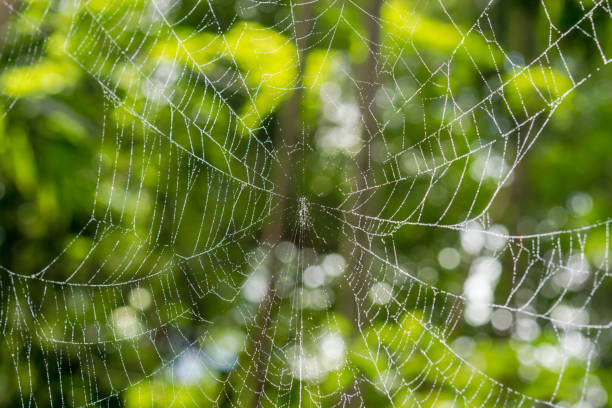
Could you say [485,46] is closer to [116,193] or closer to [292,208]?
[292,208]

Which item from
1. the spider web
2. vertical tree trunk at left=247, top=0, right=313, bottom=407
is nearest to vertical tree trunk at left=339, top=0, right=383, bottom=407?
the spider web

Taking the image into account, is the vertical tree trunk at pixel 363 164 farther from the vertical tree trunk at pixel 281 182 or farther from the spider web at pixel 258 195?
the vertical tree trunk at pixel 281 182

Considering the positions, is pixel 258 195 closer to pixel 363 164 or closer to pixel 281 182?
pixel 281 182

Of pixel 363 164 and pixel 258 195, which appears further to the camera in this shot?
pixel 258 195

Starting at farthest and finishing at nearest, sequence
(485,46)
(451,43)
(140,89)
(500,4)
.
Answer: (500,4)
(485,46)
(451,43)
(140,89)

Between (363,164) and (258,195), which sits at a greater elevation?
(363,164)

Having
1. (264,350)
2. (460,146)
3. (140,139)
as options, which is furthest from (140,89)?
(460,146)

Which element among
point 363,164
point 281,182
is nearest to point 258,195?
Answer: point 281,182

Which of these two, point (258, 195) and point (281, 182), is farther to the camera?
point (258, 195)

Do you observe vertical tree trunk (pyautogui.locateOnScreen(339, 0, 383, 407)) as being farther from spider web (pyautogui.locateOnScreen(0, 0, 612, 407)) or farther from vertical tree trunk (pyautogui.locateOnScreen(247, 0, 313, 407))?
vertical tree trunk (pyautogui.locateOnScreen(247, 0, 313, 407))

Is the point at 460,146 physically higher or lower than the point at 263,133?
higher

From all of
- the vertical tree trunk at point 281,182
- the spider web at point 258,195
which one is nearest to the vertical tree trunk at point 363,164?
the spider web at point 258,195
